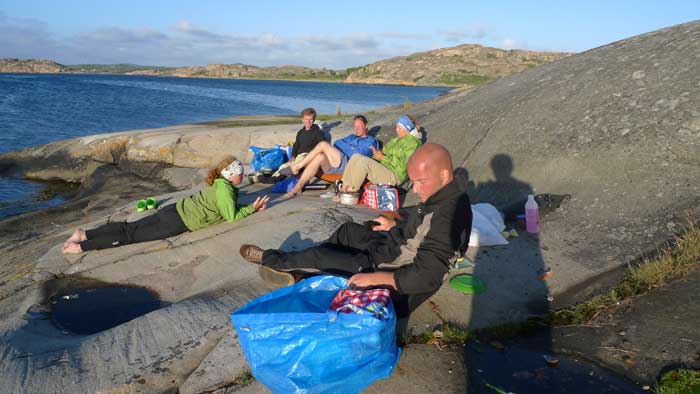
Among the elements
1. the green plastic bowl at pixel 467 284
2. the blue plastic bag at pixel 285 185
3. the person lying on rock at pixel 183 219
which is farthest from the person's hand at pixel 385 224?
the blue plastic bag at pixel 285 185

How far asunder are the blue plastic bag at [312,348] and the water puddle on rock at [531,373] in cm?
77

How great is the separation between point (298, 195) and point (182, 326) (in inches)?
155

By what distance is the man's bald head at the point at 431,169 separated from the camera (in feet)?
12.3

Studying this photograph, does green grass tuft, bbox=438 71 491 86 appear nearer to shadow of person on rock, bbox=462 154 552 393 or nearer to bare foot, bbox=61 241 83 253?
shadow of person on rock, bbox=462 154 552 393

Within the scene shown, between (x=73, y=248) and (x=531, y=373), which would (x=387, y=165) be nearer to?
(x=73, y=248)

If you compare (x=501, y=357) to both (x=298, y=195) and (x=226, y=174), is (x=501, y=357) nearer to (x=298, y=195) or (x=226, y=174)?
(x=226, y=174)

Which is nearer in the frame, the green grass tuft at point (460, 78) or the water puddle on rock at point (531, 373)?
the water puddle on rock at point (531, 373)

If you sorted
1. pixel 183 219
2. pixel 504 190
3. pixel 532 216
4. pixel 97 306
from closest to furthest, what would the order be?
pixel 97 306, pixel 532 216, pixel 183 219, pixel 504 190

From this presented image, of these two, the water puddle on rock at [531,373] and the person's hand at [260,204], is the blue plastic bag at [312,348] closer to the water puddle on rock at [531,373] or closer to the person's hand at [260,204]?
the water puddle on rock at [531,373]

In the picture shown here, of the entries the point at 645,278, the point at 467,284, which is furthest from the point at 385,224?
the point at 645,278

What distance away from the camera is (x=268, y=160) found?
9.84 metres

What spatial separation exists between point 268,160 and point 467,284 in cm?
610

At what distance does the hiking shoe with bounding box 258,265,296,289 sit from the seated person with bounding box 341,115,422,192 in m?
2.93

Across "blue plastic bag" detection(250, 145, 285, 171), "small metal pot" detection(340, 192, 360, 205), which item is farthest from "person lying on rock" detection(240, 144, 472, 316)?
"blue plastic bag" detection(250, 145, 285, 171)
